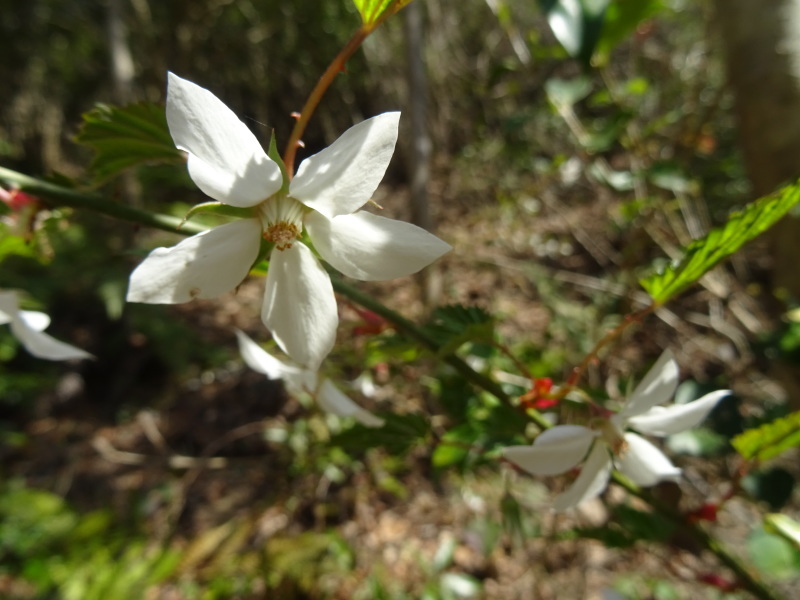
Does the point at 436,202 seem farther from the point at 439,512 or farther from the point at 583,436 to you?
the point at 583,436

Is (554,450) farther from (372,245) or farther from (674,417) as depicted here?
(372,245)

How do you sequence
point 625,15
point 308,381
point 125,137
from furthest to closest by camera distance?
point 625,15 → point 308,381 → point 125,137

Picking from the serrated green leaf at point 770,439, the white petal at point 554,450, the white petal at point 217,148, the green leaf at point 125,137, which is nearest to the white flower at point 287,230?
the white petal at point 217,148

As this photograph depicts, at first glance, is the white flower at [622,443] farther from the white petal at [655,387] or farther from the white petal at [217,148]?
the white petal at [217,148]

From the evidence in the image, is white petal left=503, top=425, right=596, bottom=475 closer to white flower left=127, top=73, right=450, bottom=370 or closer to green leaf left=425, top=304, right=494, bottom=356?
green leaf left=425, top=304, right=494, bottom=356

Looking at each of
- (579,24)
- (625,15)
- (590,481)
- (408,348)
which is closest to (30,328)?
(408,348)

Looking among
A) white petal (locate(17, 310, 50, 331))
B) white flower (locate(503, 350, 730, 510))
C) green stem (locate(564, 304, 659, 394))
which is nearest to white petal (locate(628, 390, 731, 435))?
white flower (locate(503, 350, 730, 510))

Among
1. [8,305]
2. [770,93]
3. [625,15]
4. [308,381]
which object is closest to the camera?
[8,305]

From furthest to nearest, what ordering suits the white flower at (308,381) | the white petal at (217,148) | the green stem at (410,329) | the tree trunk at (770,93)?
the tree trunk at (770,93)
the white flower at (308,381)
the green stem at (410,329)
the white petal at (217,148)
